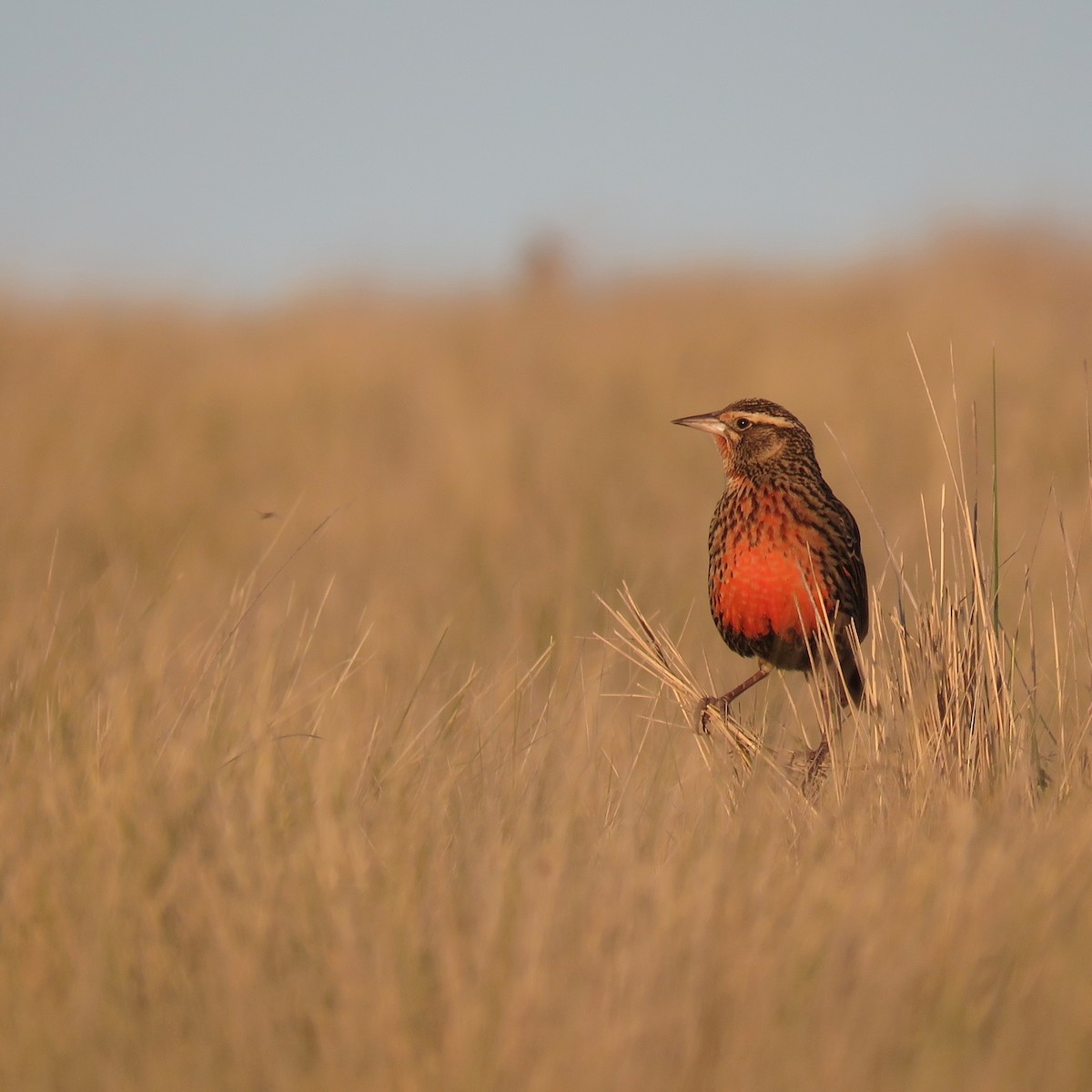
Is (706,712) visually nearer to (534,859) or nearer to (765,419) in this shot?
(765,419)

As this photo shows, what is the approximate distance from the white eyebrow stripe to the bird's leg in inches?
24.4

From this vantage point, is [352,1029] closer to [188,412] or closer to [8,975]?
[8,975]

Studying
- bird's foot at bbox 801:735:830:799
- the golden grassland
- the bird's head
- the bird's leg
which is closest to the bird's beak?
the bird's head

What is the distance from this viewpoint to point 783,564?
3.40 metres

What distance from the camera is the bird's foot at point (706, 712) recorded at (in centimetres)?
351

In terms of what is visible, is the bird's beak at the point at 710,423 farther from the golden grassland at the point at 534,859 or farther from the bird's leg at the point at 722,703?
the bird's leg at the point at 722,703

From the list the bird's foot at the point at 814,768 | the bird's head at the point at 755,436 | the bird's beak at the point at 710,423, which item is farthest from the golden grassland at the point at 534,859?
the bird's beak at the point at 710,423

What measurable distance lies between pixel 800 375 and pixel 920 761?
28.1ft

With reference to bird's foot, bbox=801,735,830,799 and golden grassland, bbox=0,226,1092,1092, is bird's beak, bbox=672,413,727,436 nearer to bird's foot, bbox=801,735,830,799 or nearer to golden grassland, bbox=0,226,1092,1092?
golden grassland, bbox=0,226,1092,1092

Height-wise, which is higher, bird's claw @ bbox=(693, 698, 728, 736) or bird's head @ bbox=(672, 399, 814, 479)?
bird's head @ bbox=(672, 399, 814, 479)

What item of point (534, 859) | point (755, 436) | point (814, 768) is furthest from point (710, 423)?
point (534, 859)

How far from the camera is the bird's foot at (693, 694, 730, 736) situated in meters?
3.51

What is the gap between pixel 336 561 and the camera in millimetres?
Answer: 8500

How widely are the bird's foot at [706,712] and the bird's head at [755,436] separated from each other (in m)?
0.55
